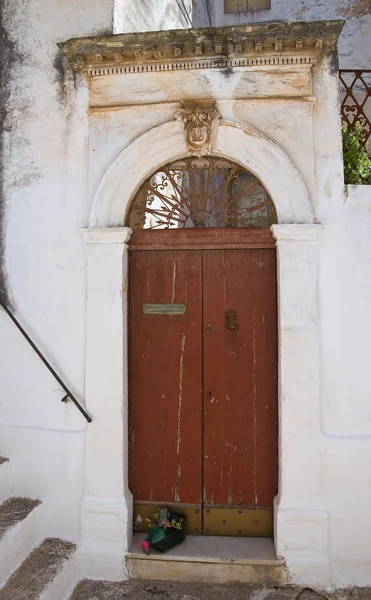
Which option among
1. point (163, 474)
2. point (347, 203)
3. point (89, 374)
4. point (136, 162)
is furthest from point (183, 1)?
point (163, 474)

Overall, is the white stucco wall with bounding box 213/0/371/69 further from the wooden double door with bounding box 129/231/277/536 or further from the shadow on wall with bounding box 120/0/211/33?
the wooden double door with bounding box 129/231/277/536

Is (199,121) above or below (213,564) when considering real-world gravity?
above

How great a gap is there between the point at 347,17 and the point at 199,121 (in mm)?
4743

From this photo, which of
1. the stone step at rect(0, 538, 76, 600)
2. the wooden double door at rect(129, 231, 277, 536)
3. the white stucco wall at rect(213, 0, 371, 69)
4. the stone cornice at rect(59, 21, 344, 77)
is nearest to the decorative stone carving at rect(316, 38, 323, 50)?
the stone cornice at rect(59, 21, 344, 77)

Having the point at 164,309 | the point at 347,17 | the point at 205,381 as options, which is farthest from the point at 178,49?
the point at 347,17

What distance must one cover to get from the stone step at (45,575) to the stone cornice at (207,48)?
403 centimetres

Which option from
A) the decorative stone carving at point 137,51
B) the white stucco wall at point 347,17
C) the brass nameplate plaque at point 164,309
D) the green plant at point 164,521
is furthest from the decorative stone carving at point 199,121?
the white stucco wall at point 347,17

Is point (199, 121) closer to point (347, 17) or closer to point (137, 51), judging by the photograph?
point (137, 51)

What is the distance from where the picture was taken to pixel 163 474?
13.8 feet

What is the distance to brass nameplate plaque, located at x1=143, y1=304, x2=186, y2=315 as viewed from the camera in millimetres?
4225

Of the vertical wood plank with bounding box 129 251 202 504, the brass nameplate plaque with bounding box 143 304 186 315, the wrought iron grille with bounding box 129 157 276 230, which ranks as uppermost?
the wrought iron grille with bounding box 129 157 276 230

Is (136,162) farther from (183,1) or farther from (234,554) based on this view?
(183,1)

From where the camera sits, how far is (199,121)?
13.2ft

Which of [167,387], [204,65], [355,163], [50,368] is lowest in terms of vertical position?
[167,387]
